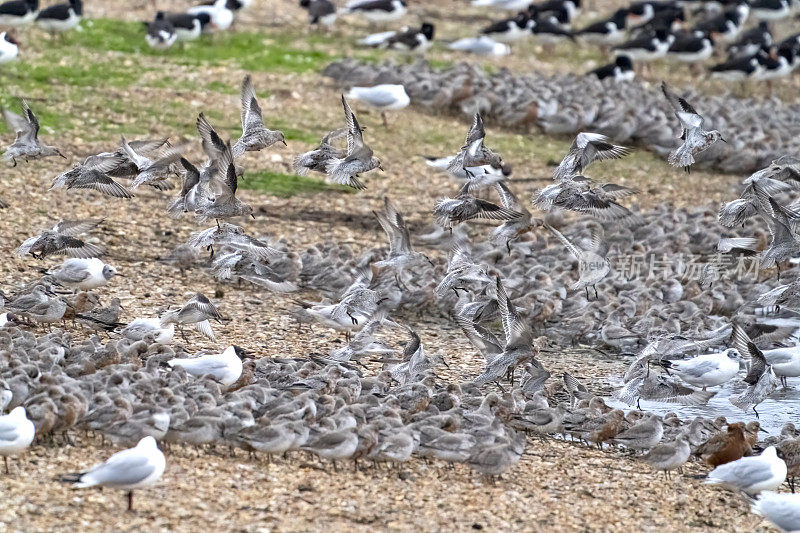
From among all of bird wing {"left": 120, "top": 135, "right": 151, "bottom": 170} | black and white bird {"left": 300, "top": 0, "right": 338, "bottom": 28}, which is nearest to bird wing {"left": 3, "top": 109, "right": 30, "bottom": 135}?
bird wing {"left": 120, "top": 135, "right": 151, "bottom": 170}

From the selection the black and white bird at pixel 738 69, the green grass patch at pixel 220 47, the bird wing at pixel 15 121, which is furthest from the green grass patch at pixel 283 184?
the black and white bird at pixel 738 69

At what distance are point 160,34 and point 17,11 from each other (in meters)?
2.08

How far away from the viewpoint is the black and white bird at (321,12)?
21.9 meters

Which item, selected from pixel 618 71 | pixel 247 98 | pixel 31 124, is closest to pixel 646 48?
pixel 618 71

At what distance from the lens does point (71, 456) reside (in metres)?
7.57

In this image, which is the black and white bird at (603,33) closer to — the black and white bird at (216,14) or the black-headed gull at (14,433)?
the black and white bird at (216,14)

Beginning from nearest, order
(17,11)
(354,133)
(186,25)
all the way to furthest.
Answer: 1. (354,133)
2. (17,11)
3. (186,25)

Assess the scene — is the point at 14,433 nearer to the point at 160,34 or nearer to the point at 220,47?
the point at 160,34

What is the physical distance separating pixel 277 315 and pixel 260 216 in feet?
9.19

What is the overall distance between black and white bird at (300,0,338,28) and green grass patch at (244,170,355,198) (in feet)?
24.3

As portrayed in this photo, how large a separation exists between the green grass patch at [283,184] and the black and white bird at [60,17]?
18.0 feet

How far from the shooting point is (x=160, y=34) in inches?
746

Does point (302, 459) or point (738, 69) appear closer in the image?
point (302, 459)

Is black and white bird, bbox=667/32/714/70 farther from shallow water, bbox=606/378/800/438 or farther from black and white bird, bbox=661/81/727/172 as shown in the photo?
shallow water, bbox=606/378/800/438
